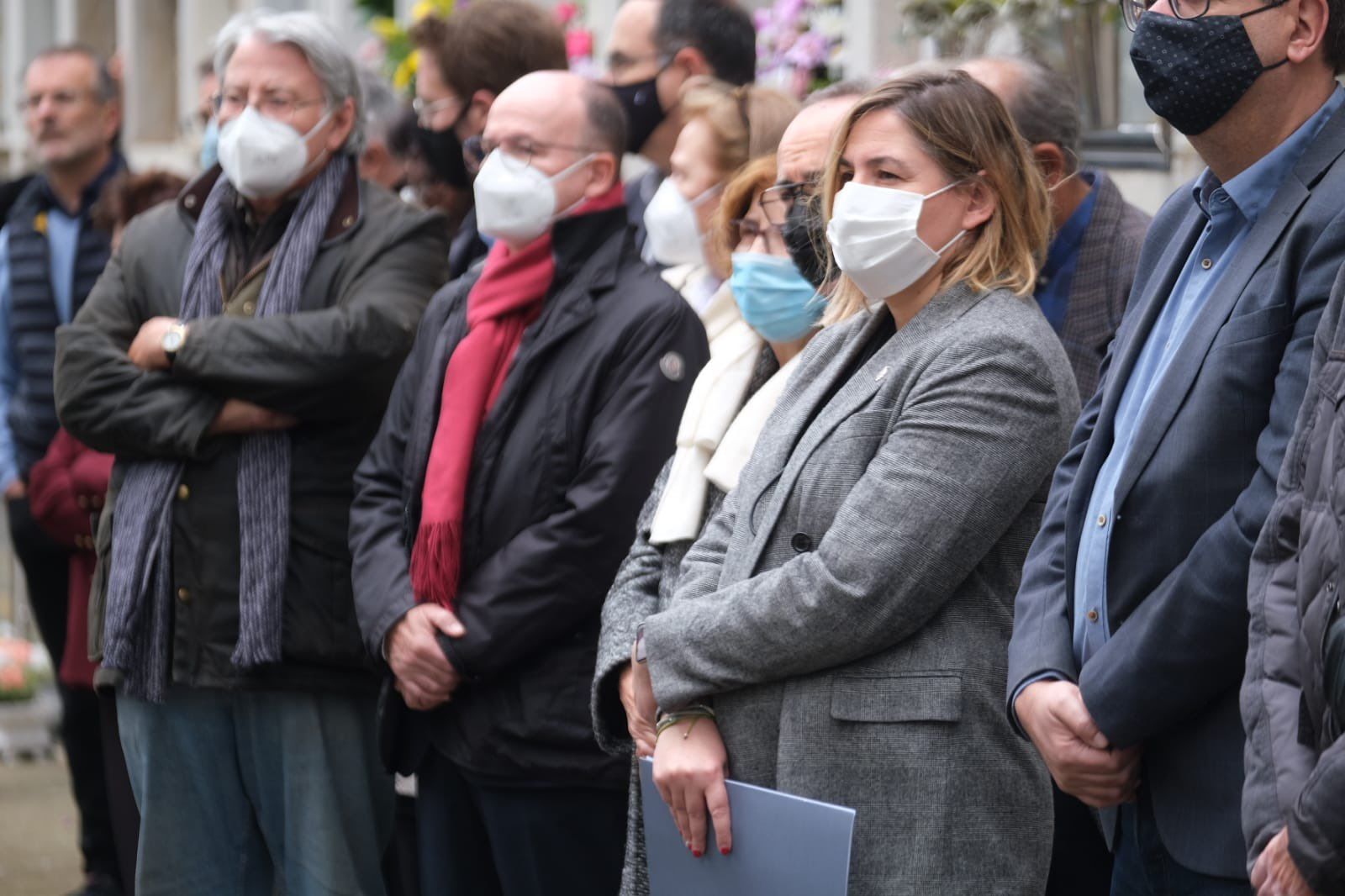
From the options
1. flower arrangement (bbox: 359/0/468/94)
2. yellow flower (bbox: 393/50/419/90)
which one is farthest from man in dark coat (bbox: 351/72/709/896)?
yellow flower (bbox: 393/50/419/90)

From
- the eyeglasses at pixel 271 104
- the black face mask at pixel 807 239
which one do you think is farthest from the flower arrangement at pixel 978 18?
the black face mask at pixel 807 239

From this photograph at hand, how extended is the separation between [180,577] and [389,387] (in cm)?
63

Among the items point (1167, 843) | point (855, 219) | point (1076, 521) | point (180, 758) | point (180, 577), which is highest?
point (855, 219)

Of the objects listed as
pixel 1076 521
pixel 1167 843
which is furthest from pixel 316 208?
A: pixel 1167 843

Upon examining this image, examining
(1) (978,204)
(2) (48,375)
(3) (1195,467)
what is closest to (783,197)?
(1) (978,204)

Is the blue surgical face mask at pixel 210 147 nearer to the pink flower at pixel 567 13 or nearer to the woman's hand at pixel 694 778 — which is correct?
the woman's hand at pixel 694 778

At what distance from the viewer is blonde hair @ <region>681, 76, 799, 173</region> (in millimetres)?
4008

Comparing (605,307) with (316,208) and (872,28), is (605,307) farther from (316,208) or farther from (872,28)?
(872,28)

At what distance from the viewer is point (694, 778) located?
289cm

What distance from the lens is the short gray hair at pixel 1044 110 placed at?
384cm

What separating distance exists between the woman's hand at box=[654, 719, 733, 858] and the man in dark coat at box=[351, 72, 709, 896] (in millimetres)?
635

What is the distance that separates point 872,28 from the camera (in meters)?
6.38

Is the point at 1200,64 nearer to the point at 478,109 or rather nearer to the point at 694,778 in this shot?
the point at 694,778

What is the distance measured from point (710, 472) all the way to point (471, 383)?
702 mm
